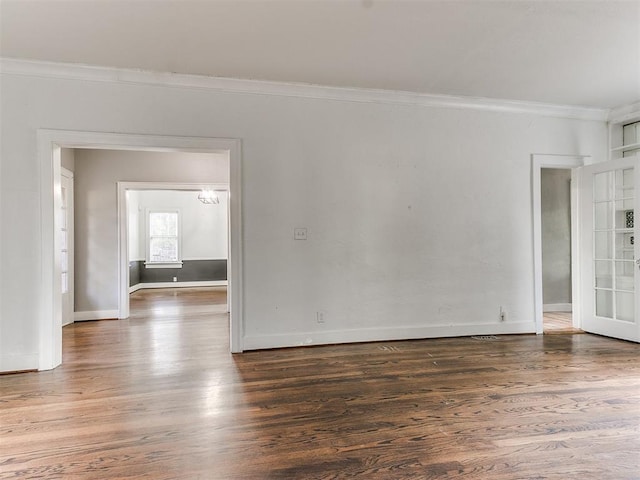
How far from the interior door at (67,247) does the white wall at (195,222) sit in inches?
190

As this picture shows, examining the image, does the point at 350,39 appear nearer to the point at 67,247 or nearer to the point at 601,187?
the point at 601,187

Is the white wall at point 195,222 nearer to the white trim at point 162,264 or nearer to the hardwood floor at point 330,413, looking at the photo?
the white trim at point 162,264

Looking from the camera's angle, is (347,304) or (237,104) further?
(347,304)

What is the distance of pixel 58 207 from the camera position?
3.45 m

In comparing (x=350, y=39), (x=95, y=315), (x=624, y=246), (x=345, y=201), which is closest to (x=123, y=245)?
(x=95, y=315)

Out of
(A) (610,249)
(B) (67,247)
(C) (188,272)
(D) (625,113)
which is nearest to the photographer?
(A) (610,249)

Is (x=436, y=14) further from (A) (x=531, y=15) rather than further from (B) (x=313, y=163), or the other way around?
(B) (x=313, y=163)

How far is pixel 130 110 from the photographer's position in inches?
135

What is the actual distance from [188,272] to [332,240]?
7.37m

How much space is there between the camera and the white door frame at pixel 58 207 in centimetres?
324

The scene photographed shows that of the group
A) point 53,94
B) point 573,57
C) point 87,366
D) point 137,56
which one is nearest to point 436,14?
point 573,57

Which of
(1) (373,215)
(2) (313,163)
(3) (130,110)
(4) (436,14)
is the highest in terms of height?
(4) (436,14)

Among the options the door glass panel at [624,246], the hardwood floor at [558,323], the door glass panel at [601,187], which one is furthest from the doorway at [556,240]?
the door glass panel at [624,246]

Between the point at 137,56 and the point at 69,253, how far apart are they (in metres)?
3.35
